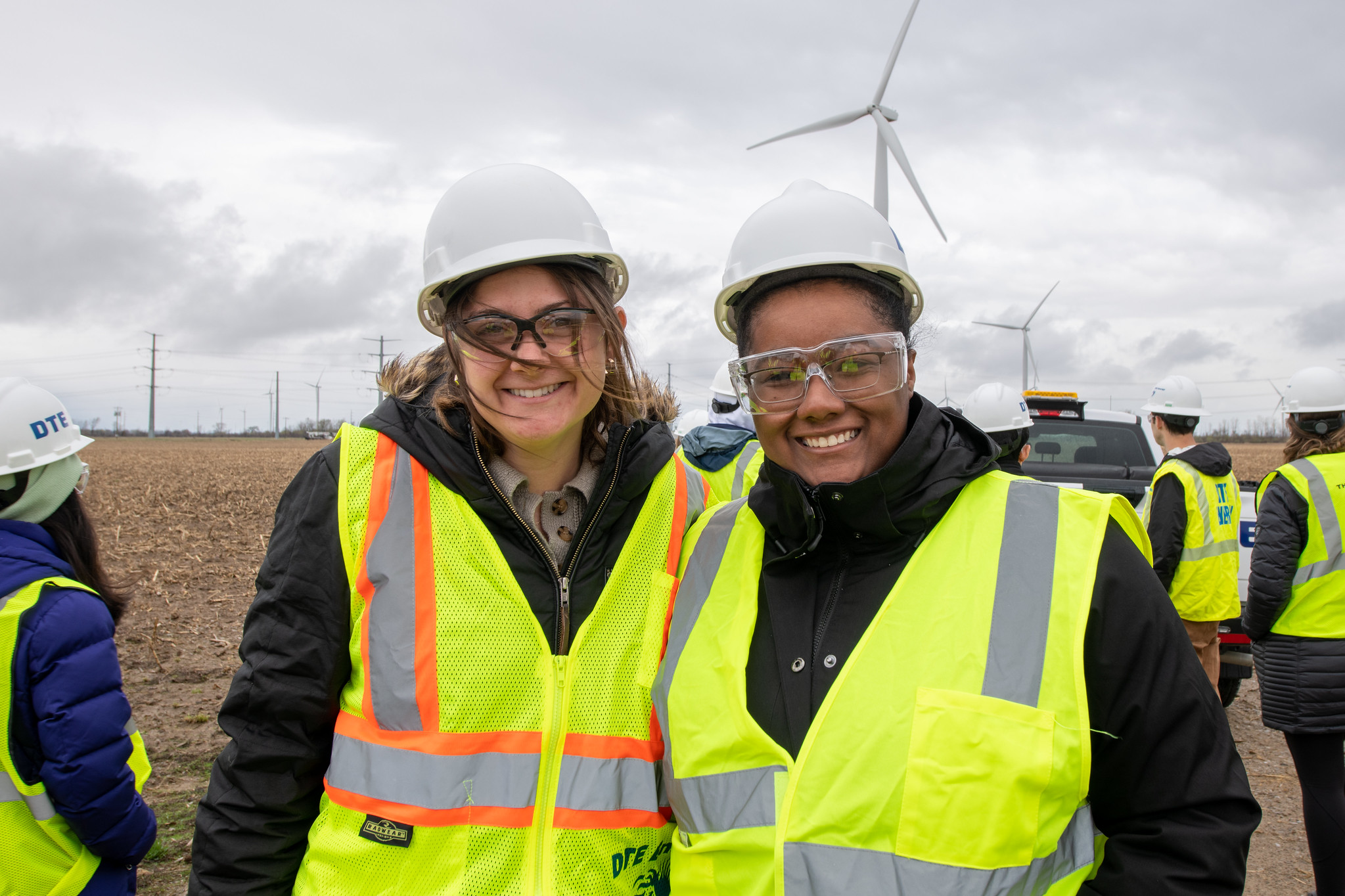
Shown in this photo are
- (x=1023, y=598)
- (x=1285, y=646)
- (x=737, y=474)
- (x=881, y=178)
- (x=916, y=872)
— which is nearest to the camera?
(x=916, y=872)

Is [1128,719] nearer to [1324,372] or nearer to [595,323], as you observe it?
[595,323]

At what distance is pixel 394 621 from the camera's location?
183 cm

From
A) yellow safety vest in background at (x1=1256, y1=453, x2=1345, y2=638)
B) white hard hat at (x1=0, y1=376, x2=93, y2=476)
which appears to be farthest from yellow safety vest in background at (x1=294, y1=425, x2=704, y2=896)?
yellow safety vest in background at (x1=1256, y1=453, x2=1345, y2=638)

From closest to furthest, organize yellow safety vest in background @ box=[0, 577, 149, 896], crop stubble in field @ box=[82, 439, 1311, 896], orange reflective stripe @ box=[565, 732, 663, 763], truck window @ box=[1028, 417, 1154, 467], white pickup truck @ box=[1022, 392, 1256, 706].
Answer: orange reflective stripe @ box=[565, 732, 663, 763], yellow safety vest in background @ box=[0, 577, 149, 896], crop stubble in field @ box=[82, 439, 1311, 896], white pickup truck @ box=[1022, 392, 1256, 706], truck window @ box=[1028, 417, 1154, 467]

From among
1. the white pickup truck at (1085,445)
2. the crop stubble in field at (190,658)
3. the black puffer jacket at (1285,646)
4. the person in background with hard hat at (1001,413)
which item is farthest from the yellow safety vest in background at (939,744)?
the white pickup truck at (1085,445)

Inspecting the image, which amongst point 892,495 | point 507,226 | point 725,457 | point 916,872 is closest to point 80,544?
point 507,226

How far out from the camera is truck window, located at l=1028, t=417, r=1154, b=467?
782cm

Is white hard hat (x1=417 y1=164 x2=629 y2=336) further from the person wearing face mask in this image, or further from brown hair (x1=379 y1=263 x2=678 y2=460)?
the person wearing face mask

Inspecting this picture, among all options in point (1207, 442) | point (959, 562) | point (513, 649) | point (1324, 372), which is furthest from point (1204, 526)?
point (513, 649)

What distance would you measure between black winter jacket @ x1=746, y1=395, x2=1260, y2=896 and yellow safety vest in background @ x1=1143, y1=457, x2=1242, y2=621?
15.3ft

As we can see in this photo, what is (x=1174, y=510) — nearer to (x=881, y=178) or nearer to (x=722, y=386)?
(x=722, y=386)

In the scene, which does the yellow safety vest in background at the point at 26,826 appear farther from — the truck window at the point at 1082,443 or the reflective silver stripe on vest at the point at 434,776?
the truck window at the point at 1082,443

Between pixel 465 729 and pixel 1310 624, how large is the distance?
14.8 feet

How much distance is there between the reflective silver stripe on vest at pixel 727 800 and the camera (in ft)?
5.35
